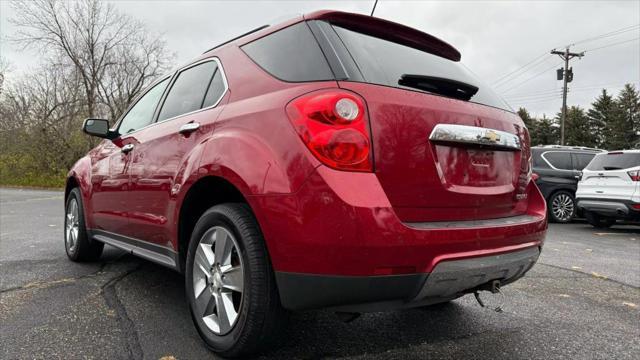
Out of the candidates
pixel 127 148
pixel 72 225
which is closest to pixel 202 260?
pixel 127 148

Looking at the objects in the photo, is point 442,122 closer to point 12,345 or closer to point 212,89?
point 212,89

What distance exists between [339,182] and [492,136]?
91cm

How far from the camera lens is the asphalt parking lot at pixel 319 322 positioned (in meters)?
2.33

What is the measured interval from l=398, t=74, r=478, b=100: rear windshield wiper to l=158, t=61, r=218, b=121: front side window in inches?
47.6

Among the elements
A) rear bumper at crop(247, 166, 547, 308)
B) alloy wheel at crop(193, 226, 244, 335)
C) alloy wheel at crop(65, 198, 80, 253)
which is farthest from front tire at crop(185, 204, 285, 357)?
alloy wheel at crop(65, 198, 80, 253)

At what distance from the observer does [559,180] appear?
1023 cm

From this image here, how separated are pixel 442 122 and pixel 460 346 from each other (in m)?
1.21

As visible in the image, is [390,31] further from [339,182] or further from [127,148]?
[127,148]

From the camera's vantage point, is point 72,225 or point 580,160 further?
point 580,160

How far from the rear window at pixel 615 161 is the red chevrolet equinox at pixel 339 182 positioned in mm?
7408

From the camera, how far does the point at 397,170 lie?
6.04 feet

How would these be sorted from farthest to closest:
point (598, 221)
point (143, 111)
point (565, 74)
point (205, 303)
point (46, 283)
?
1. point (565, 74)
2. point (598, 221)
3. point (143, 111)
4. point (46, 283)
5. point (205, 303)

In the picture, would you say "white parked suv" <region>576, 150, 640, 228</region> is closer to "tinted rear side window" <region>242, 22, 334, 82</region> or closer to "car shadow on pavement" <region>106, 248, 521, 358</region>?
"car shadow on pavement" <region>106, 248, 521, 358</region>

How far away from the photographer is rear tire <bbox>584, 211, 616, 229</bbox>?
9.28 meters
